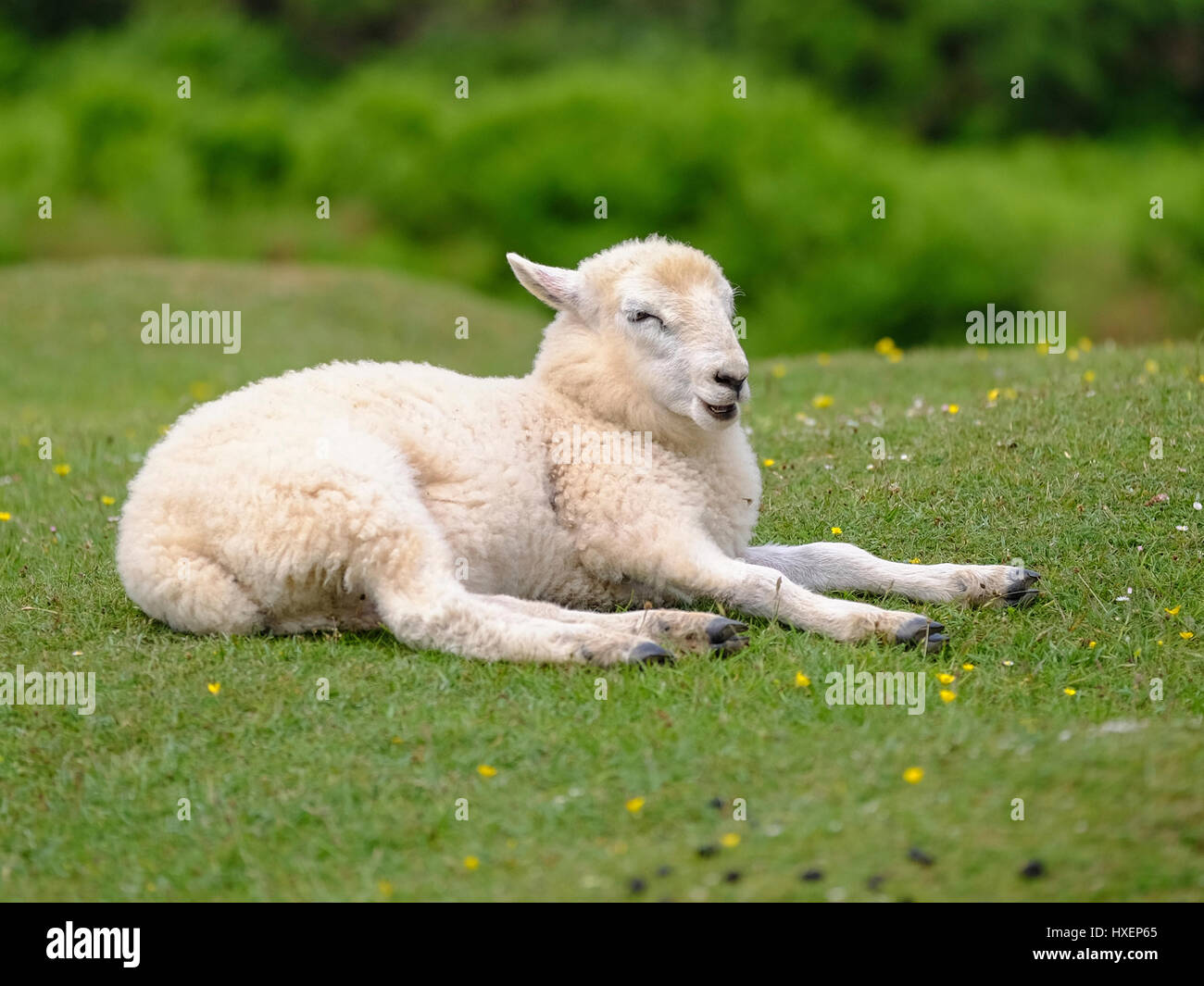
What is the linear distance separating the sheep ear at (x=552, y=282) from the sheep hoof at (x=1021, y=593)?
2.23m

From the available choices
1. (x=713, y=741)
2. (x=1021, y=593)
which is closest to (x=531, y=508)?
(x=713, y=741)

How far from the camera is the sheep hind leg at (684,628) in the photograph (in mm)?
5426

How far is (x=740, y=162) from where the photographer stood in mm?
25531

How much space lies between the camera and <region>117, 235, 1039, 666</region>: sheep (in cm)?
548

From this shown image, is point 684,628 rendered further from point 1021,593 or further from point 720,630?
point 1021,593

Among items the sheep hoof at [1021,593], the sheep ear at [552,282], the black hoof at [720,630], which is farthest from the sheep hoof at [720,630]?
the sheep ear at [552,282]

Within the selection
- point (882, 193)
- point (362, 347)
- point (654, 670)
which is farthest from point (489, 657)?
point (882, 193)

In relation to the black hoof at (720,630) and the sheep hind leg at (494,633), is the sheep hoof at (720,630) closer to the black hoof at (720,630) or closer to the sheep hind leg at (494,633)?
the black hoof at (720,630)

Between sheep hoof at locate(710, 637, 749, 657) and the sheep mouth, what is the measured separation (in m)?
1.01

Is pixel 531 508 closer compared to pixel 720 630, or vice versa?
pixel 720 630

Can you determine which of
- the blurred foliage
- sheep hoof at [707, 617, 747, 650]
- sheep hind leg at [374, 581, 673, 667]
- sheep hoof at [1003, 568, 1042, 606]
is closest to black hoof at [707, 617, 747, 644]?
sheep hoof at [707, 617, 747, 650]

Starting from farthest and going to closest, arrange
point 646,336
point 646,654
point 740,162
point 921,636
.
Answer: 1. point 740,162
2. point 646,336
3. point 921,636
4. point 646,654

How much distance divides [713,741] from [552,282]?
2.45 metres
